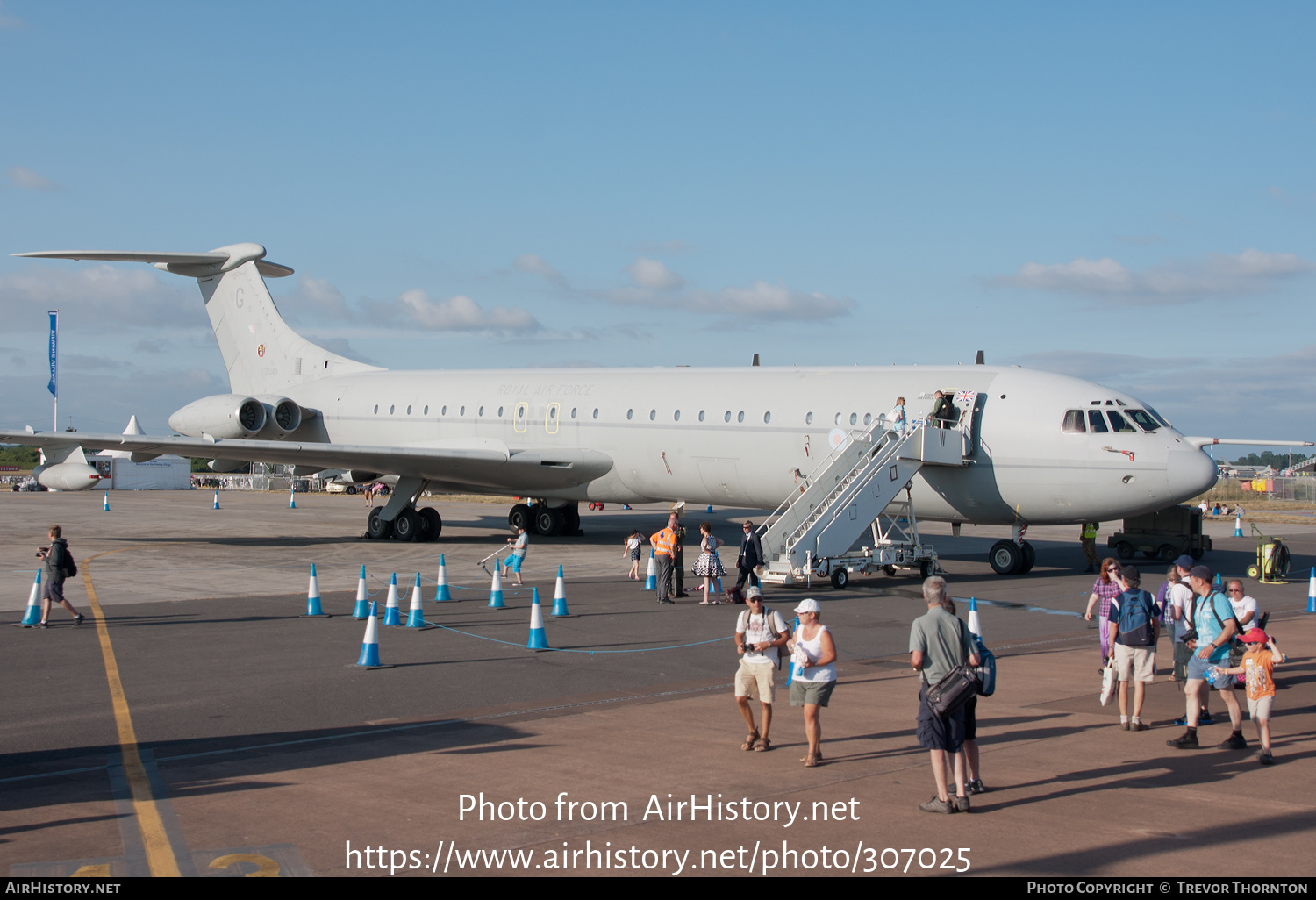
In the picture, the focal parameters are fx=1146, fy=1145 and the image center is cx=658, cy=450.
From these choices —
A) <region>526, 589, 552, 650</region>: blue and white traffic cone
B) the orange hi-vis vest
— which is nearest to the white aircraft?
the orange hi-vis vest

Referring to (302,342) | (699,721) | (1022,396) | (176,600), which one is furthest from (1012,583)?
(302,342)

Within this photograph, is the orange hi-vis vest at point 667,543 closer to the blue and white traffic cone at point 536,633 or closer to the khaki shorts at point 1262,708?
the blue and white traffic cone at point 536,633

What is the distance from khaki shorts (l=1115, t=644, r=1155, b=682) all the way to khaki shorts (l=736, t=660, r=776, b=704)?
10.8 ft

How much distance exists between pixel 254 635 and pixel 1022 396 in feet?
50.4

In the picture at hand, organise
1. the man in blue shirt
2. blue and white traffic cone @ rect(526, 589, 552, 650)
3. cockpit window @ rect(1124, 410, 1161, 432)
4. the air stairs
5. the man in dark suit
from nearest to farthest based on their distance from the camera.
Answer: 1. the man in blue shirt
2. blue and white traffic cone @ rect(526, 589, 552, 650)
3. the man in dark suit
4. the air stairs
5. cockpit window @ rect(1124, 410, 1161, 432)

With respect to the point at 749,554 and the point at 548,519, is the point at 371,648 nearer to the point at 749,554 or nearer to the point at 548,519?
the point at 749,554

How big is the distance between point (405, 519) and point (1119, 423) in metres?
18.7

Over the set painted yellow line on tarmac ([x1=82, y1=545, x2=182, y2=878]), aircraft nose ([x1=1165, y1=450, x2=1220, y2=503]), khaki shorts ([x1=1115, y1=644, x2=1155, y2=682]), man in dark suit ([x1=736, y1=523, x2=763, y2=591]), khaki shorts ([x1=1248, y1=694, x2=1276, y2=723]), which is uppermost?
aircraft nose ([x1=1165, y1=450, x2=1220, y2=503])

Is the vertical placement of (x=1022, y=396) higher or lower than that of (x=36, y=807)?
higher

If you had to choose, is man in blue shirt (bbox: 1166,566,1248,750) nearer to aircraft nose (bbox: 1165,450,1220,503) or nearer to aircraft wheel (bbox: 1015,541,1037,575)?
aircraft nose (bbox: 1165,450,1220,503)

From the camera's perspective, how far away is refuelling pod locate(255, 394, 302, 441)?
34062mm

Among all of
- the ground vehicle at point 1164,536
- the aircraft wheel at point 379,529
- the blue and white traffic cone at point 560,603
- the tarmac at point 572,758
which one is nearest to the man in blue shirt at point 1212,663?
the tarmac at point 572,758
